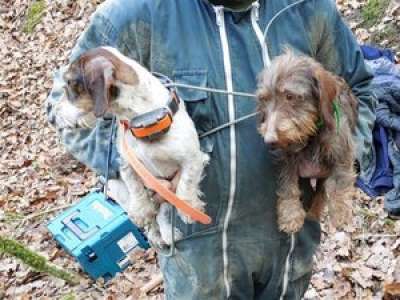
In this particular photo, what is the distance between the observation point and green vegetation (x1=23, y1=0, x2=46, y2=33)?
13.5m

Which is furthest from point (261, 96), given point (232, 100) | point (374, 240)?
point (374, 240)

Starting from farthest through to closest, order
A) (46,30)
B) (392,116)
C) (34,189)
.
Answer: (46,30)
(34,189)
(392,116)

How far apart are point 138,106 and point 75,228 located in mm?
4039

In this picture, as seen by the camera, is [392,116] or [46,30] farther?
[46,30]

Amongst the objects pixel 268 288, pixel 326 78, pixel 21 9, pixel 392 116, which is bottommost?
pixel 21 9

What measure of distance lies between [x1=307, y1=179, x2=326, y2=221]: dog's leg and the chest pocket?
79 centimetres

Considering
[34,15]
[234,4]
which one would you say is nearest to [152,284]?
[234,4]

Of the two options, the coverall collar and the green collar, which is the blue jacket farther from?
the coverall collar

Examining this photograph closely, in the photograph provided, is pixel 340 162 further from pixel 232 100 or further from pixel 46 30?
pixel 46 30

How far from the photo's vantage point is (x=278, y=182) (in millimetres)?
3021

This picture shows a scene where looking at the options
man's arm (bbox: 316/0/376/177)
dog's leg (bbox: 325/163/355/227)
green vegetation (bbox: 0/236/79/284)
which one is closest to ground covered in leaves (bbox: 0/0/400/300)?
green vegetation (bbox: 0/236/79/284)

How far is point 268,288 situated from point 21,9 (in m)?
12.6

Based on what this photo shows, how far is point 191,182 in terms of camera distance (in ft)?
9.90

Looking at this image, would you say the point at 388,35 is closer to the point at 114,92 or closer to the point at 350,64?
the point at 350,64
